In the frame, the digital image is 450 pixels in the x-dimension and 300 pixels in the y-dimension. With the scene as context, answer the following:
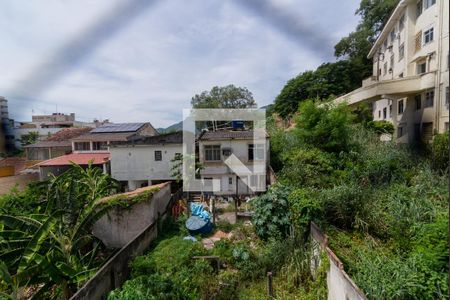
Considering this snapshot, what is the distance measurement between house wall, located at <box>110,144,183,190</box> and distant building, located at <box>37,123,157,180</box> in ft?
4.85

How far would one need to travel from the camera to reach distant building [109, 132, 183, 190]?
1688 centimetres

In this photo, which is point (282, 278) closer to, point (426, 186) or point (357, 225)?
point (357, 225)

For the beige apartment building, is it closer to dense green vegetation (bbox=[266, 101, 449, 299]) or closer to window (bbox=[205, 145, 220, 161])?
dense green vegetation (bbox=[266, 101, 449, 299])

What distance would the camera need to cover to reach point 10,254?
5027 millimetres

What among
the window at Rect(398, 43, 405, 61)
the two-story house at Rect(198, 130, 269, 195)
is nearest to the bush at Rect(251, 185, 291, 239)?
the two-story house at Rect(198, 130, 269, 195)

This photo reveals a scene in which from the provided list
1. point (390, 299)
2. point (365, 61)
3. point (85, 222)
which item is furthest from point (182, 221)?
point (365, 61)

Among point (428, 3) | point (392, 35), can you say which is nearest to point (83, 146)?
point (428, 3)

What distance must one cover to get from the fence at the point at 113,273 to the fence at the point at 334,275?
4668mm

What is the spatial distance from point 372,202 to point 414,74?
1141 cm

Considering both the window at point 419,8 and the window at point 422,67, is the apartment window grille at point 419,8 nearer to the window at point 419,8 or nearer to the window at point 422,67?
the window at point 419,8

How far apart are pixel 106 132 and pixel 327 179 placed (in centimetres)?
1926

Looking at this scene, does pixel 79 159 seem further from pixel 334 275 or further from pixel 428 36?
pixel 428 36

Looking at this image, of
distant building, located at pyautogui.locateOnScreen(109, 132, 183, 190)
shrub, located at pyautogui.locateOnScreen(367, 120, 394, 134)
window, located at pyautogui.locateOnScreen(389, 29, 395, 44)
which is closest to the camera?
shrub, located at pyautogui.locateOnScreen(367, 120, 394, 134)

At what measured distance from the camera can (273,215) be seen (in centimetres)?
751
